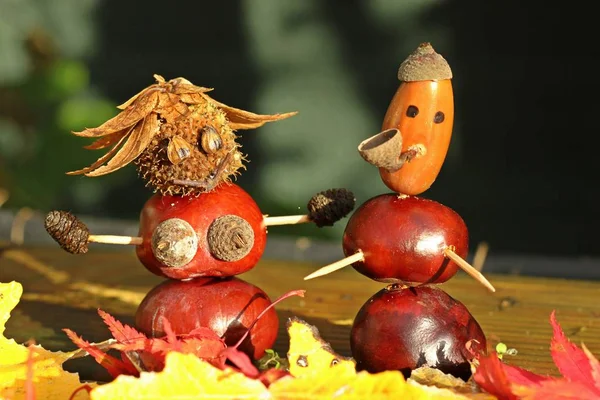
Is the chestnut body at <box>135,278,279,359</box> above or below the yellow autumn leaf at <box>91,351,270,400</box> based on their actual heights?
below

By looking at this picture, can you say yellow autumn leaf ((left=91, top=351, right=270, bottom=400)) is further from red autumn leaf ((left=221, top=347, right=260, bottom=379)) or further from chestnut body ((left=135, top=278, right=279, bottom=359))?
chestnut body ((left=135, top=278, right=279, bottom=359))

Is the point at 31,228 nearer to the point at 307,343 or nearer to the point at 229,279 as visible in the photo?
the point at 229,279

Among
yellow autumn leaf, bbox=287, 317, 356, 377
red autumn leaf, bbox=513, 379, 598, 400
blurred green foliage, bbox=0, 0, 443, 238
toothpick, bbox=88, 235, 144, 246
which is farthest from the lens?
blurred green foliage, bbox=0, 0, 443, 238

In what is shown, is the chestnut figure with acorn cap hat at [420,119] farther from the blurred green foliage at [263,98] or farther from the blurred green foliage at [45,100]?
the blurred green foliage at [45,100]

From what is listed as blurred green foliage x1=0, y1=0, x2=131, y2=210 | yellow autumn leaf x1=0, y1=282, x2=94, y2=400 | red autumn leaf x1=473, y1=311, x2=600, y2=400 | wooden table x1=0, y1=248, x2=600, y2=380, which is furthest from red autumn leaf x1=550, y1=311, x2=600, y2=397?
blurred green foliage x1=0, y1=0, x2=131, y2=210

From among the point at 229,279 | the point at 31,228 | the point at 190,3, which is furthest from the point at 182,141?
the point at 190,3

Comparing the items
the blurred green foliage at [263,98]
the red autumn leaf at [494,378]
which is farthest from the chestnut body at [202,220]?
the blurred green foliage at [263,98]
